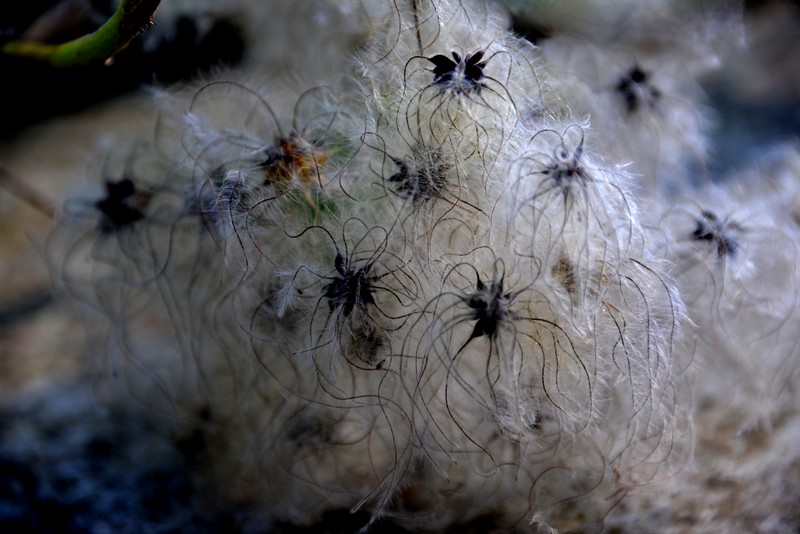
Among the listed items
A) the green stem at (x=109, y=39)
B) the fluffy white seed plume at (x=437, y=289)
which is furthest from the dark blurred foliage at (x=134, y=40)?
the fluffy white seed plume at (x=437, y=289)

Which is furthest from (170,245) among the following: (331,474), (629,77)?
(629,77)

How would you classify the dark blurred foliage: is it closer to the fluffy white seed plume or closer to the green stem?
the green stem

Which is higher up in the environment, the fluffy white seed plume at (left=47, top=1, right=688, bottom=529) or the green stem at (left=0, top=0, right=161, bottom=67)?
the green stem at (left=0, top=0, right=161, bottom=67)

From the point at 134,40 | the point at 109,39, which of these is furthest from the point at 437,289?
the point at 134,40

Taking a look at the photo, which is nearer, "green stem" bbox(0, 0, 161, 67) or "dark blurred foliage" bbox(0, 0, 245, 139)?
"green stem" bbox(0, 0, 161, 67)

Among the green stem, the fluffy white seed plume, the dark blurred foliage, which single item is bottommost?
the fluffy white seed plume

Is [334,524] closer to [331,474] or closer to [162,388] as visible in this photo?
[331,474]

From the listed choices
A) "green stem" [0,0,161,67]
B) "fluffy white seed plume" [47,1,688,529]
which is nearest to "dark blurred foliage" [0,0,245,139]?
"green stem" [0,0,161,67]

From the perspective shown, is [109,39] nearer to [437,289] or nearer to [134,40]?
[134,40]
